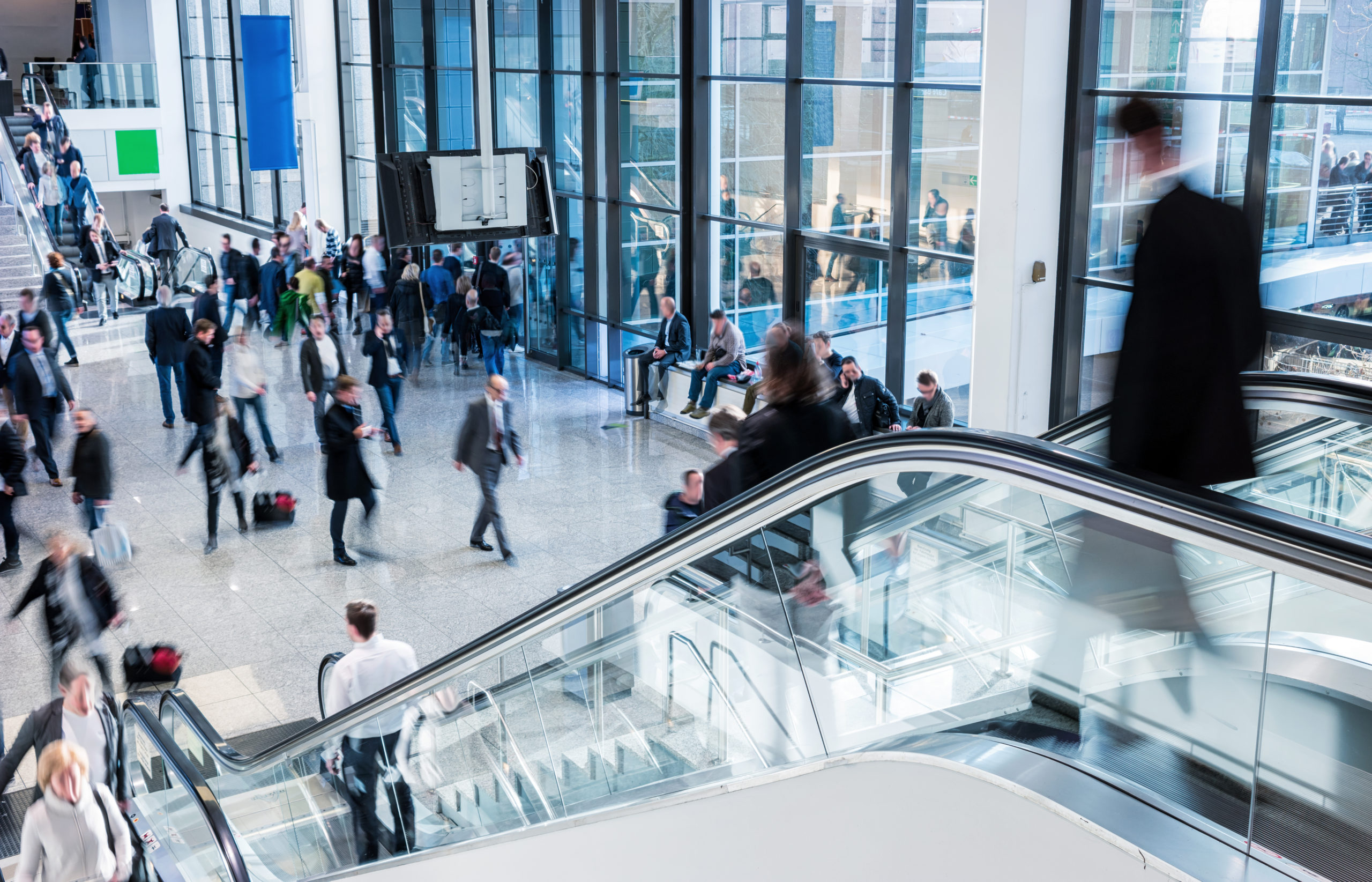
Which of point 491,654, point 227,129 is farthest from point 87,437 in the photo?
point 227,129

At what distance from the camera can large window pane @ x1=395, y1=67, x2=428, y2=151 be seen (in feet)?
65.9

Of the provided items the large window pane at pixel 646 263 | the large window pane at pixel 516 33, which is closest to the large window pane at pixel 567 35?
the large window pane at pixel 516 33

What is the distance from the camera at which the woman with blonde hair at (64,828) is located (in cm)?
528

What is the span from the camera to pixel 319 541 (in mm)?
11273

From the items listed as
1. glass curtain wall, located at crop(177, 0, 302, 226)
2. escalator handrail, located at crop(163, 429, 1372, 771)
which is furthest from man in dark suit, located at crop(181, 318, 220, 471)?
glass curtain wall, located at crop(177, 0, 302, 226)

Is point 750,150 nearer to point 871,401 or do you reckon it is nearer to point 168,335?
point 871,401

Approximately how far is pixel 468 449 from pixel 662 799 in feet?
24.0

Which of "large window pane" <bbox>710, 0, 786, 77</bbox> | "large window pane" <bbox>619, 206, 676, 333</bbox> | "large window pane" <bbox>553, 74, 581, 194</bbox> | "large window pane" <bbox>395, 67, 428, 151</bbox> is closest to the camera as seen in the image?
"large window pane" <bbox>710, 0, 786, 77</bbox>

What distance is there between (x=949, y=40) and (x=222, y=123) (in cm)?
2134

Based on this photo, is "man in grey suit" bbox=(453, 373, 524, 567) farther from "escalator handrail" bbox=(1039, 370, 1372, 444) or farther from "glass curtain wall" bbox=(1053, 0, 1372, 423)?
"escalator handrail" bbox=(1039, 370, 1372, 444)

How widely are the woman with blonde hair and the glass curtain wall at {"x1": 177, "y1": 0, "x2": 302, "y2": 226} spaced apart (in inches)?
819

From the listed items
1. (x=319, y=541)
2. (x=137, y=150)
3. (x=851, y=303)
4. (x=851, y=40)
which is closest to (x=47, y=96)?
(x=137, y=150)

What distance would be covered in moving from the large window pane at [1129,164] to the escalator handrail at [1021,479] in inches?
177

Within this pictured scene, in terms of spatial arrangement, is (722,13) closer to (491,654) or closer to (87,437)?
(87,437)
